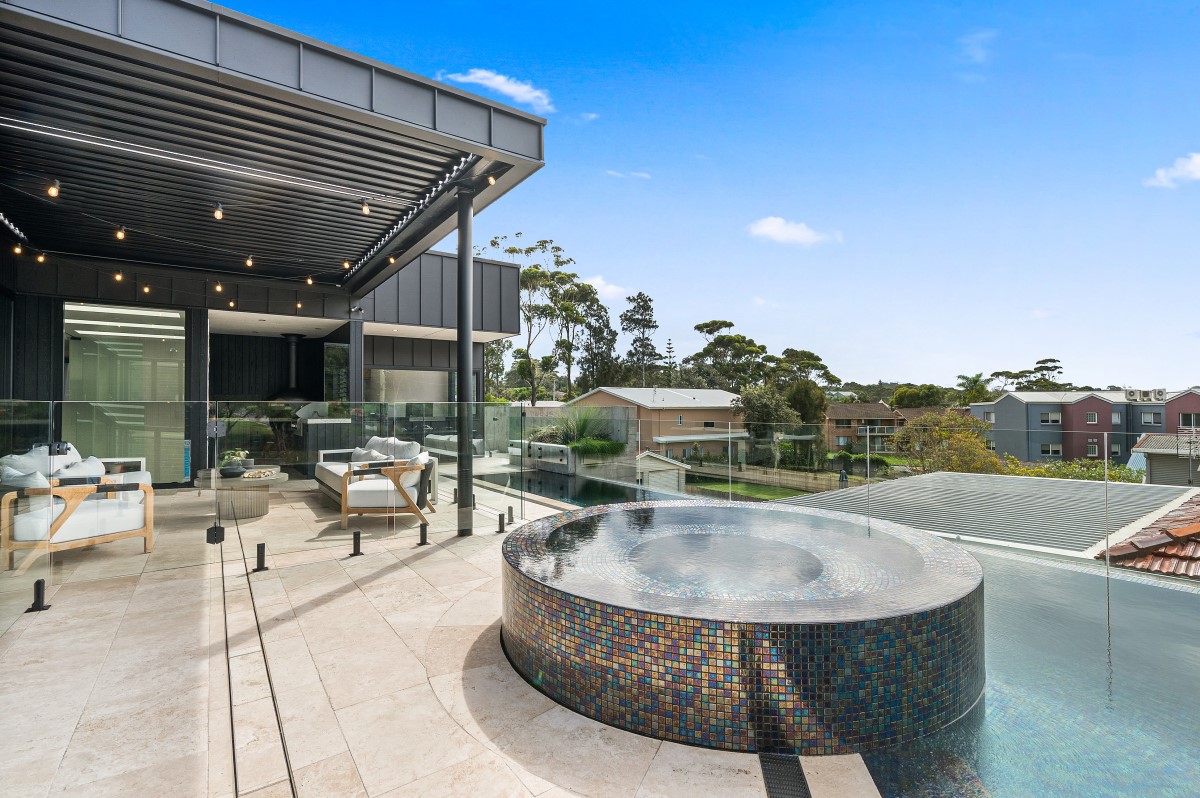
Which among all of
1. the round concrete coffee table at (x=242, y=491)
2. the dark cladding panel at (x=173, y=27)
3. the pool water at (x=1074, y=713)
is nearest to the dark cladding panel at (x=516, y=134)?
the dark cladding panel at (x=173, y=27)

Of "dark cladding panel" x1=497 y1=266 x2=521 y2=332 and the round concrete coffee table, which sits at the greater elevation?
"dark cladding panel" x1=497 y1=266 x2=521 y2=332

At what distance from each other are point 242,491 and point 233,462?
0.33 m

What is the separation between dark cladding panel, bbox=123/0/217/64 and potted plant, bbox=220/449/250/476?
11.6 ft

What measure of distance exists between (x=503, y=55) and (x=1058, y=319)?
78.2m

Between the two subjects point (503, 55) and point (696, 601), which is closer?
point (696, 601)

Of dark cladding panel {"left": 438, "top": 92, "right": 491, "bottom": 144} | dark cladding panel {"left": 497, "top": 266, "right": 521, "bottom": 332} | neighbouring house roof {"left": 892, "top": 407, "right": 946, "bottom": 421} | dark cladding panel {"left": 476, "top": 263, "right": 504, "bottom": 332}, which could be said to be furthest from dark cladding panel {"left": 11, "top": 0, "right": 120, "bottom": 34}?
neighbouring house roof {"left": 892, "top": 407, "right": 946, "bottom": 421}

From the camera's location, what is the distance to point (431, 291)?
12352 millimetres

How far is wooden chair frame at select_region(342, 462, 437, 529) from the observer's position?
5.87 metres

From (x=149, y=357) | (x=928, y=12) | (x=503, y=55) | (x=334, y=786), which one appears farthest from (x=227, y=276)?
A: (x=928, y=12)

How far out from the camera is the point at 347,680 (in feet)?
9.13

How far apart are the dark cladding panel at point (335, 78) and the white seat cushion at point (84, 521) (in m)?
4.10

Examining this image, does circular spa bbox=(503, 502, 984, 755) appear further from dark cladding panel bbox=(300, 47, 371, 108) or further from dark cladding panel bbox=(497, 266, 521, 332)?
dark cladding panel bbox=(497, 266, 521, 332)

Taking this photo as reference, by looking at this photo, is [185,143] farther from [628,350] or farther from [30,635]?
[628,350]

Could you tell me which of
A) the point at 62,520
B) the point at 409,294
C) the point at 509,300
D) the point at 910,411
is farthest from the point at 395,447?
the point at 910,411
